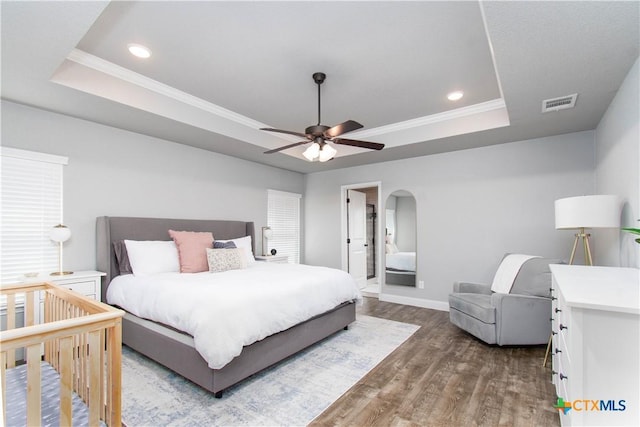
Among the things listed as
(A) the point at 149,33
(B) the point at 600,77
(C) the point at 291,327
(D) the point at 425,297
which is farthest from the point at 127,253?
(B) the point at 600,77

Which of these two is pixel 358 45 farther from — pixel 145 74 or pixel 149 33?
pixel 145 74

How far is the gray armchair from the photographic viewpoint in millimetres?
3088

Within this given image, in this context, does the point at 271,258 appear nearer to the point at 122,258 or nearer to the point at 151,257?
the point at 151,257

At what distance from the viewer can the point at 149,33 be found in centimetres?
228

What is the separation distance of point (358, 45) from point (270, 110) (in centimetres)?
161

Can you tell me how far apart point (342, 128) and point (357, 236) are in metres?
3.82

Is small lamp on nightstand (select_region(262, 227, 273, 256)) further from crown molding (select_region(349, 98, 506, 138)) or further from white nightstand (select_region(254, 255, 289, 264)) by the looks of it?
crown molding (select_region(349, 98, 506, 138))

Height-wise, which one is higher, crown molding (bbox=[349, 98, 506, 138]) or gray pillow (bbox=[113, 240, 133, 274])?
crown molding (bbox=[349, 98, 506, 138])

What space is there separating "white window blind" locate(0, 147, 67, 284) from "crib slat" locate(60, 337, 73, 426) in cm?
237

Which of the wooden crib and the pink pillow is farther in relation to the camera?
the pink pillow

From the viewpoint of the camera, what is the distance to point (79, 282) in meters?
2.94

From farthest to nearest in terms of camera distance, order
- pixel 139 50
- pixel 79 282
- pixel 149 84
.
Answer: pixel 149 84
pixel 79 282
pixel 139 50

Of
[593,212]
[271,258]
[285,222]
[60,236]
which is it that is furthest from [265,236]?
[593,212]

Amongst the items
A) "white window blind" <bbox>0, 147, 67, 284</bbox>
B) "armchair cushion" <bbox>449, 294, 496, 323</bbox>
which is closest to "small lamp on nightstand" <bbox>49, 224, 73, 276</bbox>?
"white window blind" <bbox>0, 147, 67, 284</bbox>
